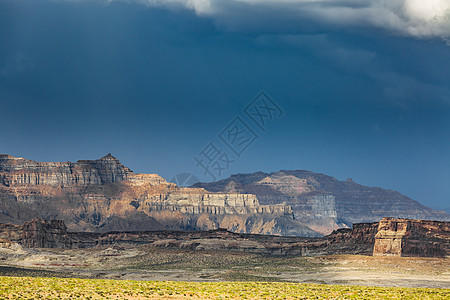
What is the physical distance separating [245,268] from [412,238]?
34983mm

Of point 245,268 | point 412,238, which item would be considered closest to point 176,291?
point 245,268

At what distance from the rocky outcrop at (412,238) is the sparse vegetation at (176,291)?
55.1 metres

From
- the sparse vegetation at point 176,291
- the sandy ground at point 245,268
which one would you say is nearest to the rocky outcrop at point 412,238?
the sandy ground at point 245,268

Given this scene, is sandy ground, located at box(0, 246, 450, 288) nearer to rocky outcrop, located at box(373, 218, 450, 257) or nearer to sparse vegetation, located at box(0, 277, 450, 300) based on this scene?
rocky outcrop, located at box(373, 218, 450, 257)

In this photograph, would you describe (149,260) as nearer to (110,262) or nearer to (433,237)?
(110,262)

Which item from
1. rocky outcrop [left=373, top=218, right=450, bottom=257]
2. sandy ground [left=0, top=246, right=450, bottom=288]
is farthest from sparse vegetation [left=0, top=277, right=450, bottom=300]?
rocky outcrop [left=373, top=218, right=450, bottom=257]

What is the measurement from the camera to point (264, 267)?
558 feet

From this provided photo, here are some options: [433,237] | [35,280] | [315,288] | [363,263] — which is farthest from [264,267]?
[35,280]

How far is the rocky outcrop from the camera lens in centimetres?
16012

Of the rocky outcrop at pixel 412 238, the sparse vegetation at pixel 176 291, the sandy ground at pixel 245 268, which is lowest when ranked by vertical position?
the sandy ground at pixel 245 268

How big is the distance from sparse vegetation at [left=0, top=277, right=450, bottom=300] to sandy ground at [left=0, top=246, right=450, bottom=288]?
2560 centimetres

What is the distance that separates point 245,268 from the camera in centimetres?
16850

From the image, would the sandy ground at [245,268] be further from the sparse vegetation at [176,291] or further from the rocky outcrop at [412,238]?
the sparse vegetation at [176,291]

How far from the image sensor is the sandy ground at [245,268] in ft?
452
